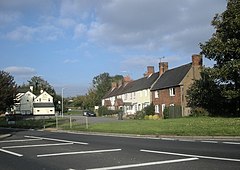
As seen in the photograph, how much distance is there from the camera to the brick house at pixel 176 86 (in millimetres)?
53938

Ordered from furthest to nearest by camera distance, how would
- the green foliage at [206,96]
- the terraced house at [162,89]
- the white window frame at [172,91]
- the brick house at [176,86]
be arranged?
the white window frame at [172,91]
the terraced house at [162,89]
the brick house at [176,86]
the green foliage at [206,96]

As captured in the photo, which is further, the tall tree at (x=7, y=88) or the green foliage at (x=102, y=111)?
the green foliage at (x=102, y=111)

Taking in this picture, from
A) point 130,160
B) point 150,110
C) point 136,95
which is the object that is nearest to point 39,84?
point 136,95

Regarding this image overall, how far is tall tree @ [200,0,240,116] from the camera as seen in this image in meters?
38.4

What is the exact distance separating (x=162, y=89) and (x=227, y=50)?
72.3ft

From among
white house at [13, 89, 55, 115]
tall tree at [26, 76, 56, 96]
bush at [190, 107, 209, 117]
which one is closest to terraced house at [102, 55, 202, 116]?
bush at [190, 107, 209, 117]

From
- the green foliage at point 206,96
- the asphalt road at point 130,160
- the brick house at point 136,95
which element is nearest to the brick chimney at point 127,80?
the brick house at point 136,95

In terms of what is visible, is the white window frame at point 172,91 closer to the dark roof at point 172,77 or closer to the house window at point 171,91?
the house window at point 171,91

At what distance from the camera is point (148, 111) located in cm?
6091

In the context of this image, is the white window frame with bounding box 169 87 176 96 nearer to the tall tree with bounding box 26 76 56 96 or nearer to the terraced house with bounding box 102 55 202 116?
the terraced house with bounding box 102 55 202 116

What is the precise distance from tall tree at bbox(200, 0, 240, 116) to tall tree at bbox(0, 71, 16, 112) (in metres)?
A: 25.7

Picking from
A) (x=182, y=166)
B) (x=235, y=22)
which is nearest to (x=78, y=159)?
(x=182, y=166)

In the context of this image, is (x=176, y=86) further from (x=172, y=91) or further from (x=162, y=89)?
(x=162, y=89)

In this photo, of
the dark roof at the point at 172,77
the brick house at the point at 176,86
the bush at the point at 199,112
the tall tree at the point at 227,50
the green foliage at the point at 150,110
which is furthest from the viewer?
the green foliage at the point at 150,110
